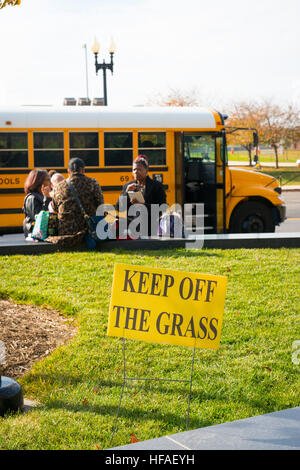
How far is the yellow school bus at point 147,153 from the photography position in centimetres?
1123

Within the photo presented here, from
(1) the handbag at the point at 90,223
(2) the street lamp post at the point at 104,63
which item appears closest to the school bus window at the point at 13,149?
(1) the handbag at the point at 90,223

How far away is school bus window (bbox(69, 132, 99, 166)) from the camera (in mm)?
11430

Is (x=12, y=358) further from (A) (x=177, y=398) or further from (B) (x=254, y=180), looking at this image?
(B) (x=254, y=180)

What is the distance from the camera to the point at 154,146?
11.6 m

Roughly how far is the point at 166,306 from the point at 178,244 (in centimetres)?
494

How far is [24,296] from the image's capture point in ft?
20.2

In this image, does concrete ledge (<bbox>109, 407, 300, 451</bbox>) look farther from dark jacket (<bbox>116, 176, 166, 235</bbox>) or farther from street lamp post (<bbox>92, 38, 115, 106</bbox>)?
street lamp post (<bbox>92, 38, 115, 106</bbox>)

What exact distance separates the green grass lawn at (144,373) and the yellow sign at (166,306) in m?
0.54


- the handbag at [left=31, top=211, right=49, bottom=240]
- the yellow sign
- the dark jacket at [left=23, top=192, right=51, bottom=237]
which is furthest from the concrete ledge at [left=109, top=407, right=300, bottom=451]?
the dark jacket at [left=23, top=192, right=51, bottom=237]

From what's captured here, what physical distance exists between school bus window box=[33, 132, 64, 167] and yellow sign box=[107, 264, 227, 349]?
8427mm

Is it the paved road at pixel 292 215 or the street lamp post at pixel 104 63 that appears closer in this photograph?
the paved road at pixel 292 215

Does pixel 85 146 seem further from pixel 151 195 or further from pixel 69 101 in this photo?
pixel 151 195

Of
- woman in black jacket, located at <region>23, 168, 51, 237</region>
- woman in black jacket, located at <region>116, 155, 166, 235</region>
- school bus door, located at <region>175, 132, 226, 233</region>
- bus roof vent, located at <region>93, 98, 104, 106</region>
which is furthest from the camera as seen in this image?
bus roof vent, located at <region>93, 98, 104, 106</region>

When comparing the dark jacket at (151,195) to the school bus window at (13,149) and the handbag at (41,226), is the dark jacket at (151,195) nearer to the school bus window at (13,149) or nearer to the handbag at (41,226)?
the handbag at (41,226)
